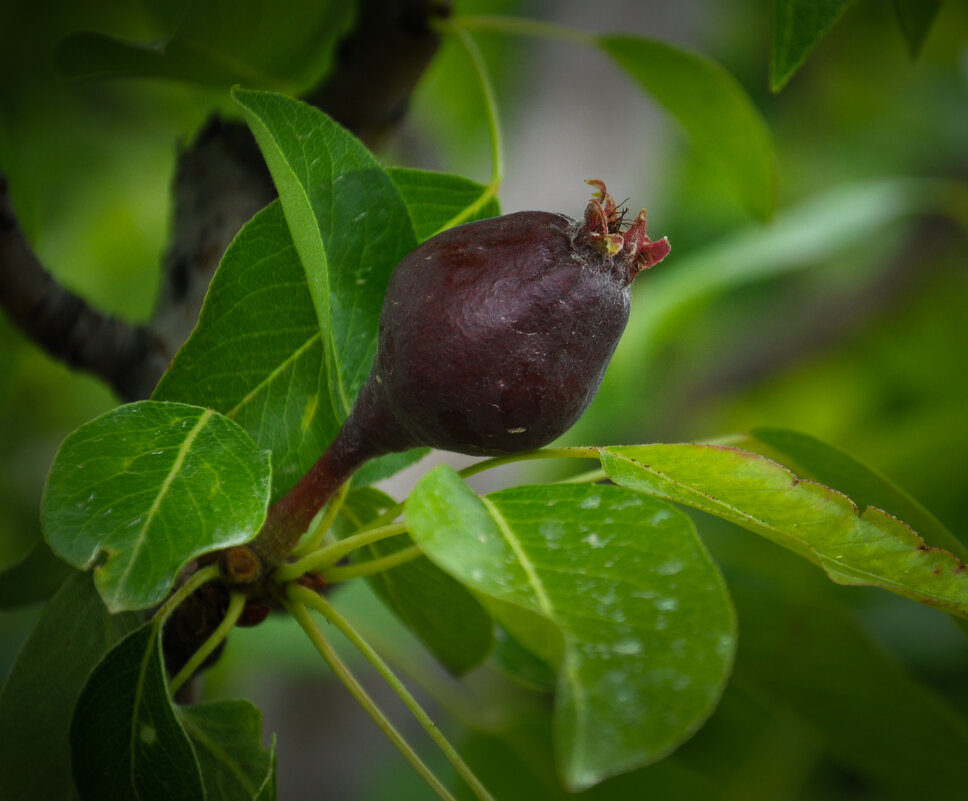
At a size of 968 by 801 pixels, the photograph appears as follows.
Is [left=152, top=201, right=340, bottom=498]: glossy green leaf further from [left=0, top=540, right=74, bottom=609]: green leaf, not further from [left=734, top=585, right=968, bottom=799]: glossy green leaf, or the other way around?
[left=734, top=585, right=968, bottom=799]: glossy green leaf

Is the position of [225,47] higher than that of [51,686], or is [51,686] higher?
[225,47]

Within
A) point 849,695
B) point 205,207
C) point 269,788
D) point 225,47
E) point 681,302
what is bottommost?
point 849,695

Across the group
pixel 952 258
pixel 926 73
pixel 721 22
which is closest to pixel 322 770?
pixel 952 258

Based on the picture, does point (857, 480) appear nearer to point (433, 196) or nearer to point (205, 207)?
point (433, 196)

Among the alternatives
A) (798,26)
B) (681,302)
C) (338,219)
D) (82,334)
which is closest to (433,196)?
(338,219)

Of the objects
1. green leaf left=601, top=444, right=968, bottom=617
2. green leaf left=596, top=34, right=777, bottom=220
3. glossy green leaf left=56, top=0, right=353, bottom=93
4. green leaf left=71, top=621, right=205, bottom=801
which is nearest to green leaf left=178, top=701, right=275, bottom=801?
green leaf left=71, top=621, right=205, bottom=801

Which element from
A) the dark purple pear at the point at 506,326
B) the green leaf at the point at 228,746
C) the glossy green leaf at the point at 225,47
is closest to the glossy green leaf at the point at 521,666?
the green leaf at the point at 228,746
